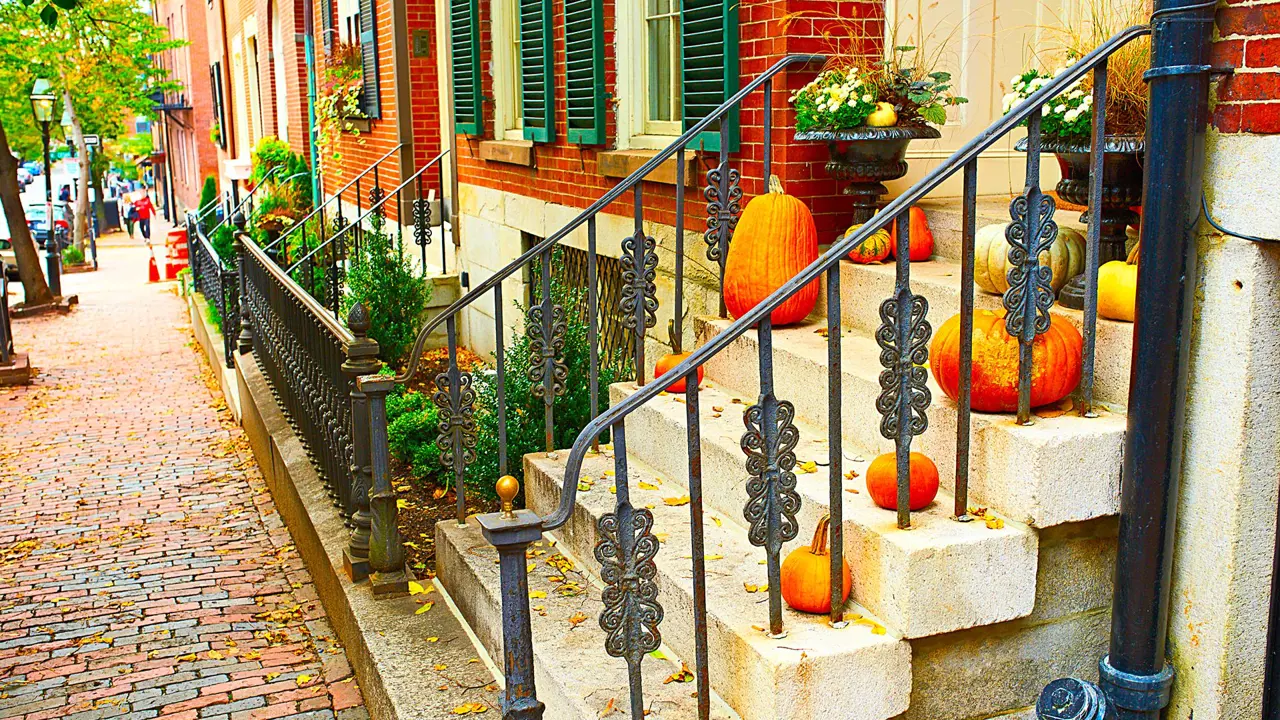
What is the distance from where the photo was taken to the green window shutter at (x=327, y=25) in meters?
14.0

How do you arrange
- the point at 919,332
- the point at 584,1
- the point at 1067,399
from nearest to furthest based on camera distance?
1. the point at 919,332
2. the point at 1067,399
3. the point at 584,1

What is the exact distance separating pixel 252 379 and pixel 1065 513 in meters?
7.01

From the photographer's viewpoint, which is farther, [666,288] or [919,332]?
[666,288]

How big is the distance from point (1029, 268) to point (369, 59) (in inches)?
399

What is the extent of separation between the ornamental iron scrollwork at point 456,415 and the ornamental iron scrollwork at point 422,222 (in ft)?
17.9

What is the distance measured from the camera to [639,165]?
6.14 meters

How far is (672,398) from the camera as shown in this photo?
4754 millimetres

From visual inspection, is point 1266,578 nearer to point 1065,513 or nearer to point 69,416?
point 1065,513

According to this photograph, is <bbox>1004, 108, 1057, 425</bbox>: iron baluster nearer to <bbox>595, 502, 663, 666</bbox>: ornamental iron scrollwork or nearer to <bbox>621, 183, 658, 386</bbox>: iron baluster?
<bbox>595, 502, 663, 666</bbox>: ornamental iron scrollwork

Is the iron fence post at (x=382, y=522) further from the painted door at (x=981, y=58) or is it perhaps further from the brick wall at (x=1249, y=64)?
the brick wall at (x=1249, y=64)

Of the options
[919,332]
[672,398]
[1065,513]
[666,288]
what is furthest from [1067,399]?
[666,288]

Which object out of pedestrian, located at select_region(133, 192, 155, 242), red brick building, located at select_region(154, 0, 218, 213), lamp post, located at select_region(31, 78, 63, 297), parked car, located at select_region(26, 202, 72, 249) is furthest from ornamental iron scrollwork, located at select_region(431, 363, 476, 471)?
pedestrian, located at select_region(133, 192, 155, 242)

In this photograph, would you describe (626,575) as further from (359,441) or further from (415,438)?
(415,438)

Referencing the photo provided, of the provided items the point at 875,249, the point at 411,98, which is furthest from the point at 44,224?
the point at 875,249
